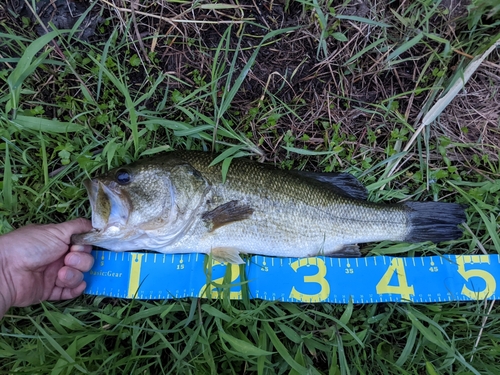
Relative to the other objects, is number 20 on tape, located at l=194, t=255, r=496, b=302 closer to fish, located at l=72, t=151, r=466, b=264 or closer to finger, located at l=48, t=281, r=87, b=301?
fish, located at l=72, t=151, r=466, b=264

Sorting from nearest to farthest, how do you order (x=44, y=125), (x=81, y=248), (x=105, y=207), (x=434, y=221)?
(x=105, y=207), (x=81, y=248), (x=44, y=125), (x=434, y=221)

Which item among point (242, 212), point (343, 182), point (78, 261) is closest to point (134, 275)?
point (78, 261)

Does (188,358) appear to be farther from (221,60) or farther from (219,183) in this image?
(221,60)

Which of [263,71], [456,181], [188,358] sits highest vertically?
[263,71]

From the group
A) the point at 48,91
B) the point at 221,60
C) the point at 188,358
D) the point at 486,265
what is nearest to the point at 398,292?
the point at 486,265

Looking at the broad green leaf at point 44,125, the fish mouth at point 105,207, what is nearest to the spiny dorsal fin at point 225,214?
the fish mouth at point 105,207

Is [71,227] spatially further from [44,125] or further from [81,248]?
[44,125]
